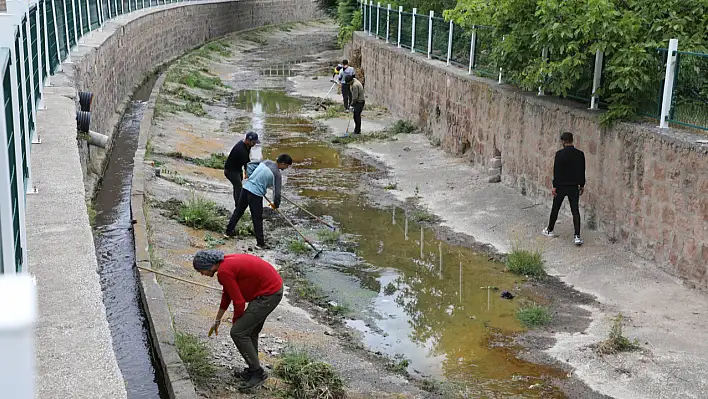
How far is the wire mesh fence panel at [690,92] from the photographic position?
36.2 ft

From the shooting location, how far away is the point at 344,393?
785 cm

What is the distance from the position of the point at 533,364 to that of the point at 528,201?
5758 millimetres

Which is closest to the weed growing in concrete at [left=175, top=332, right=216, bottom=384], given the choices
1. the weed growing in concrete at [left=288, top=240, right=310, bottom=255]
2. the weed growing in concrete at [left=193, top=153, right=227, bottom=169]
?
the weed growing in concrete at [left=288, top=240, right=310, bottom=255]

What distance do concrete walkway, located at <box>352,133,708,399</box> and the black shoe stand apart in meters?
3.14

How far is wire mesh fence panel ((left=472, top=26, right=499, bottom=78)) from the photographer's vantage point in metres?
16.8

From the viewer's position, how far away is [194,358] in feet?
26.2

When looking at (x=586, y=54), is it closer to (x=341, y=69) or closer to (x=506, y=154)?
(x=506, y=154)

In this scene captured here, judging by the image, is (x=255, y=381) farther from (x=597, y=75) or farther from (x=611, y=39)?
(x=597, y=75)

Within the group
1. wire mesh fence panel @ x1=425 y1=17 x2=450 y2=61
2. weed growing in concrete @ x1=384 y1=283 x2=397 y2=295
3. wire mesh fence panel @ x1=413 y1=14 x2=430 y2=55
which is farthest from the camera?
wire mesh fence panel @ x1=413 y1=14 x2=430 y2=55

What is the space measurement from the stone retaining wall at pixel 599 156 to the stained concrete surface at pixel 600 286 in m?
0.29

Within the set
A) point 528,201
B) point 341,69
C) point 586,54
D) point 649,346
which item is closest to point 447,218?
point 528,201

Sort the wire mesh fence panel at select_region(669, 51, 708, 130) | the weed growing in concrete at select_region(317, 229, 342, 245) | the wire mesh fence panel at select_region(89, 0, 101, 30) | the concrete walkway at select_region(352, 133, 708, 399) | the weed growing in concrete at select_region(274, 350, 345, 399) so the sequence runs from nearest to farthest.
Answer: the weed growing in concrete at select_region(274, 350, 345, 399), the concrete walkway at select_region(352, 133, 708, 399), the wire mesh fence panel at select_region(669, 51, 708, 130), the weed growing in concrete at select_region(317, 229, 342, 245), the wire mesh fence panel at select_region(89, 0, 101, 30)

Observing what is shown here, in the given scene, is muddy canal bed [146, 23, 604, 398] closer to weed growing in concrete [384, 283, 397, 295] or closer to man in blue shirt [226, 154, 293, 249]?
weed growing in concrete [384, 283, 397, 295]

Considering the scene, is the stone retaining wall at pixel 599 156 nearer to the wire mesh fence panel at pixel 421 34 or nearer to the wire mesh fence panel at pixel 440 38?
the wire mesh fence panel at pixel 440 38
